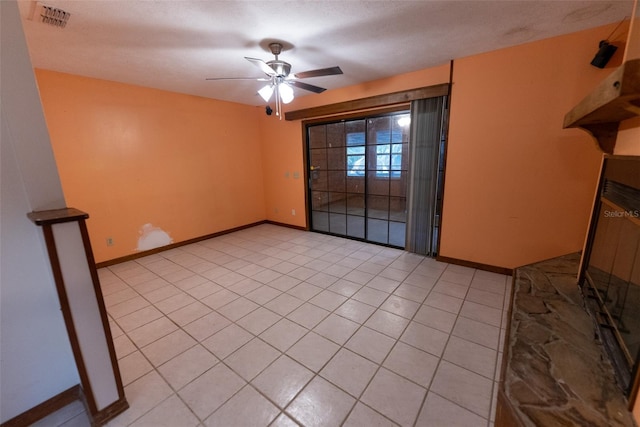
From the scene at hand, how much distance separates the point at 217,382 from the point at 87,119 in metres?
3.59

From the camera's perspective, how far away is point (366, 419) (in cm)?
138

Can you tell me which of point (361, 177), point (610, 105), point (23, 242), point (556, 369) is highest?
point (610, 105)

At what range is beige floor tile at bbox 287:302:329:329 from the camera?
220cm

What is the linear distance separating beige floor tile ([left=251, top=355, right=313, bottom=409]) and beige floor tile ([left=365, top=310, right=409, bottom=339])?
2.36 ft

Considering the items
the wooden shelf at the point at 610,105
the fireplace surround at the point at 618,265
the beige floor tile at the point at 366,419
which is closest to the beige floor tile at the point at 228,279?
the beige floor tile at the point at 366,419

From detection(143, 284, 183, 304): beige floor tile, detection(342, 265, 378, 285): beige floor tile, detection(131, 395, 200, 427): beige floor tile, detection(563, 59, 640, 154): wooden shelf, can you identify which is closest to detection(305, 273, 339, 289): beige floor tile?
detection(342, 265, 378, 285): beige floor tile

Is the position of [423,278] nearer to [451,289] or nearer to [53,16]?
[451,289]

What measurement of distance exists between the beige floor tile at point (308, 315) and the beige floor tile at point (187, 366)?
722 millimetres

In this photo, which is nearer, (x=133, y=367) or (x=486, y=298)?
(x=133, y=367)

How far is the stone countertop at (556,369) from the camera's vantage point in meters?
0.94

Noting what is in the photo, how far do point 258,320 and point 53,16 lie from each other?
112 inches

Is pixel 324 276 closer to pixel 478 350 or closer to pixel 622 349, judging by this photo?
pixel 478 350

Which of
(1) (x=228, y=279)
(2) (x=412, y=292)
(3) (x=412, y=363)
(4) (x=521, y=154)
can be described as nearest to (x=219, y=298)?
(1) (x=228, y=279)

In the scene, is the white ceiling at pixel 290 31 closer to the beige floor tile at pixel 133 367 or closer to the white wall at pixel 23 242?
the white wall at pixel 23 242
